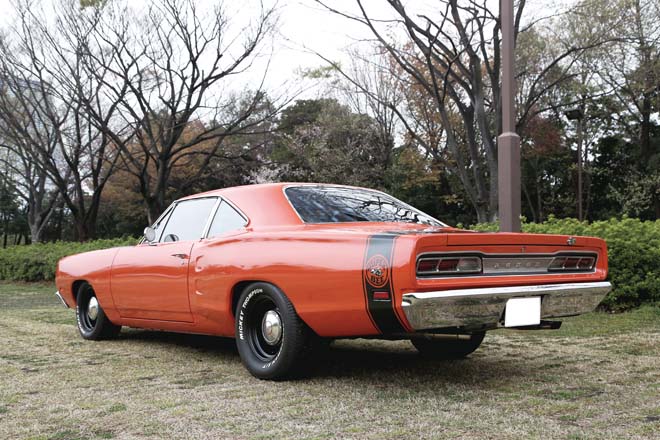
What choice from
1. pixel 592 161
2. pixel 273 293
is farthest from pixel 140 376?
pixel 592 161

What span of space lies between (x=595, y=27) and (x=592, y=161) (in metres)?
14.2

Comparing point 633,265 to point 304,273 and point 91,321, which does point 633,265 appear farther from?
point 91,321

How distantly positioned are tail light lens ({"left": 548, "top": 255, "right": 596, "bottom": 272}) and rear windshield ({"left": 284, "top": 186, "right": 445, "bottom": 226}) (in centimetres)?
100

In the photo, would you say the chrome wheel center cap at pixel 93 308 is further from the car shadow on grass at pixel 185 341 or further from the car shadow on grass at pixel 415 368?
the car shadow on grass at pixel 415 368

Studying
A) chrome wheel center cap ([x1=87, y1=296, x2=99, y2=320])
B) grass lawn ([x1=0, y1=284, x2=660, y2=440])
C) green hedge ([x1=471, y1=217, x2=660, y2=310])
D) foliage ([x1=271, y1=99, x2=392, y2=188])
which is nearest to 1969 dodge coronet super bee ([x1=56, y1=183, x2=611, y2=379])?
grass lawn ([x1=0, y1=284, x2=660, y2=440])

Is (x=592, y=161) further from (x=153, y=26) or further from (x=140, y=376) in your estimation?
(x=140, y=376)

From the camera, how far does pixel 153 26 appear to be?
722 inches

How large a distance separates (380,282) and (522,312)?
35.3 inches

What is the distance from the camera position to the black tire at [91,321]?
6.49 m

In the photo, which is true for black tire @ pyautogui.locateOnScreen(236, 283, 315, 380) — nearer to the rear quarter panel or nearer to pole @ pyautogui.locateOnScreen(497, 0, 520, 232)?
the rear quarter panel

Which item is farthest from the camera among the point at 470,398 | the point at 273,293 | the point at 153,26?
Answer: the point at 153,26

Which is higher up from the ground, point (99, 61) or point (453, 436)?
point (99, 61)

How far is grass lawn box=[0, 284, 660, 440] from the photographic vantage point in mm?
3260

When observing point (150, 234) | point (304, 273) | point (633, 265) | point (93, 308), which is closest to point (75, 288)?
point (93, 308)
